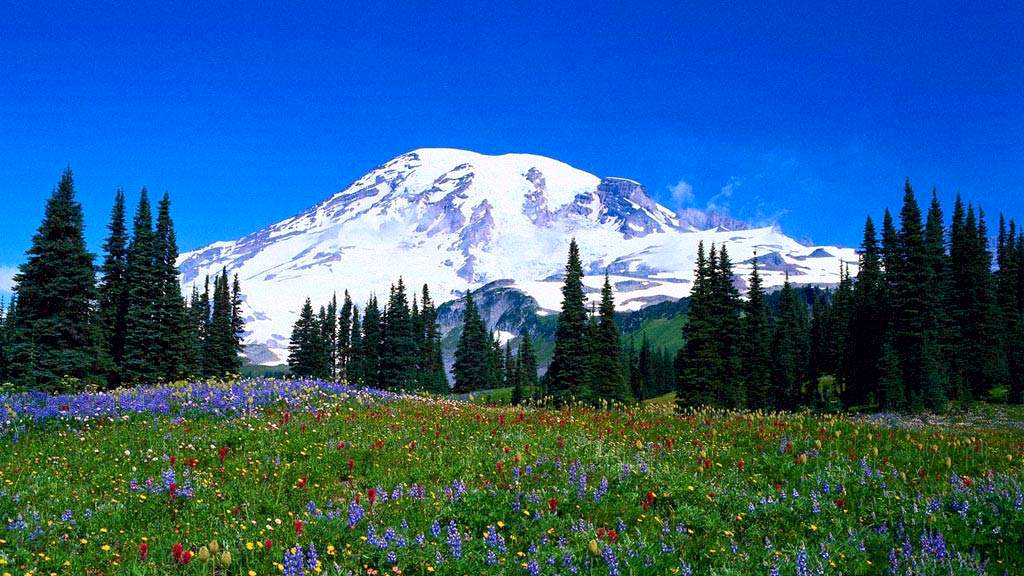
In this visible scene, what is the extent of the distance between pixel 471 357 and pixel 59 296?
66.5 m

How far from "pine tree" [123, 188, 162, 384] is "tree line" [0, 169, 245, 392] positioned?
7 centimetres

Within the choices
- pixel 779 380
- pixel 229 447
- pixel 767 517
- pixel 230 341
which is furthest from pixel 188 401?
pixel 779 380

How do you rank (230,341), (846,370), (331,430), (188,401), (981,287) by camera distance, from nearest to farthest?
(331,430)
(188,401)
(981,287)
(846,370)
(230,341)

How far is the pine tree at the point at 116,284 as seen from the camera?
48688 millimetres

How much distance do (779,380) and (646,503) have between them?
256ft

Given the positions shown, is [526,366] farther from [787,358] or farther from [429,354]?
[787,358]

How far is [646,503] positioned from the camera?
7.83 metres

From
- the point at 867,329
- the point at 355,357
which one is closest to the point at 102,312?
the point at 355,357

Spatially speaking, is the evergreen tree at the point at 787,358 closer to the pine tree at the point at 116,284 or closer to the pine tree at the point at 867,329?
the pine tree at the point at 867,329

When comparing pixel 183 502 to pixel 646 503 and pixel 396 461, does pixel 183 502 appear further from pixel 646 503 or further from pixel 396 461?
pixel 646 503

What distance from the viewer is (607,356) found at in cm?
6738

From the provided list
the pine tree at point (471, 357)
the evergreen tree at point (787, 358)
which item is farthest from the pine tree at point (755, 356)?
the pine tree at point (471, 357)

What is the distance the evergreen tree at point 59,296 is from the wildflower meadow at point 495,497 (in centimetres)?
2711

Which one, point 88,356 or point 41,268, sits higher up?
point 41,268
